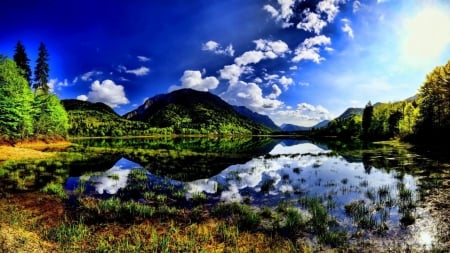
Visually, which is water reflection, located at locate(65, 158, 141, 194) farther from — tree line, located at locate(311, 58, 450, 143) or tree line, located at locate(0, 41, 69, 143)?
tree line, located at locate(311, 58, 450, 143)

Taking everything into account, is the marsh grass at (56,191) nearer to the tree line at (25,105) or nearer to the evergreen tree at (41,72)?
the tree line at (25,105)

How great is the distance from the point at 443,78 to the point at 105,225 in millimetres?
85158

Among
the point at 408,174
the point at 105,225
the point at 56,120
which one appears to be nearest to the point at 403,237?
the point at 105,225

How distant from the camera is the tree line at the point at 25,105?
62000 mm

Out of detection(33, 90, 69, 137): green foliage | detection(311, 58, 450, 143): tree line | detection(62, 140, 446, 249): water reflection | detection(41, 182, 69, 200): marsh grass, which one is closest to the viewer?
detection(62, 140, 446, 249): water reflection

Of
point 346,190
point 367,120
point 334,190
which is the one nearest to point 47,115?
point 334,190

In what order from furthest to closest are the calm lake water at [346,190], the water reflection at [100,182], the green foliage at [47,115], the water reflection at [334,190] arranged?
the green foliage at [47,115]
the water reflection at [100,182]
the water reflection at [334,190]
the calm lake water at [346,190]

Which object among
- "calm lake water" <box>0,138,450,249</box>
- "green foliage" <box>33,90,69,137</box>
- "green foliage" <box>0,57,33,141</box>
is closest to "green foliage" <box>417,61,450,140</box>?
"calm lake water" <box>0,138,450,249</box>

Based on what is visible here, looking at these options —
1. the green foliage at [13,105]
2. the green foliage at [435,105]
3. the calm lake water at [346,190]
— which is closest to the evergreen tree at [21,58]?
the green foliage at [13,105]

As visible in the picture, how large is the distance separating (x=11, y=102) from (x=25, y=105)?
4.67m

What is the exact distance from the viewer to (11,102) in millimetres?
62344

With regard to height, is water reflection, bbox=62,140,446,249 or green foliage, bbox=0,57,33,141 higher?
green foliage, bbox=0,57,33,141

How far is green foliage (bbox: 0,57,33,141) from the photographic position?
201ft

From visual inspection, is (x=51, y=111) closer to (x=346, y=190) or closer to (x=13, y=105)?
(x=13, y=105)
